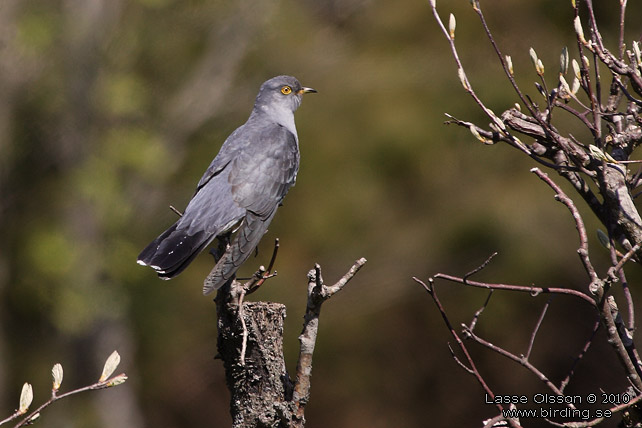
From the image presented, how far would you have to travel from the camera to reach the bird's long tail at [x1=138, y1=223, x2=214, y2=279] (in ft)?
11.9

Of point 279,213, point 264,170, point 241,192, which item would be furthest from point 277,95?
point 279,213

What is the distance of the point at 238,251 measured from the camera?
3.64 m

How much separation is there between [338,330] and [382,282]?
0.87 m

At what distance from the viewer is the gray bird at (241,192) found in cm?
372

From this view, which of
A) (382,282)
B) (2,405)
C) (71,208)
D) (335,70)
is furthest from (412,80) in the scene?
(2,405)

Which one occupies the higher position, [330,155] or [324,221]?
[330,155]

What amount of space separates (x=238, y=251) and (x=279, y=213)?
6559 mm

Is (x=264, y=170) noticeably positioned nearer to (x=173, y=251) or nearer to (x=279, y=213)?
(x=173, y=251)

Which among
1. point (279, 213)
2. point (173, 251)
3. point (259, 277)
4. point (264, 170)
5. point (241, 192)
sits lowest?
point (259, 277)

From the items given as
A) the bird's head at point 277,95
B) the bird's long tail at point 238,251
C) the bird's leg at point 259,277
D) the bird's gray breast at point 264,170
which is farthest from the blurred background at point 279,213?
the bird's leg at point 259,277

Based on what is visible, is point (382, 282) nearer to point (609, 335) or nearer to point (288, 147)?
point (288, 147)

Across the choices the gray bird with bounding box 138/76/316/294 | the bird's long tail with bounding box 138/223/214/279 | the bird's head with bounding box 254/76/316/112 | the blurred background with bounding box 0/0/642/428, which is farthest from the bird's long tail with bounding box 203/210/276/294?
the blurred background with bounding box 0/0/642/428

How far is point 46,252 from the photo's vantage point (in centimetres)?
911

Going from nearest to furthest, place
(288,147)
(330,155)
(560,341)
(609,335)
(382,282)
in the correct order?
(609,335), (288,147), (560,341), (382,282), (330,155)
